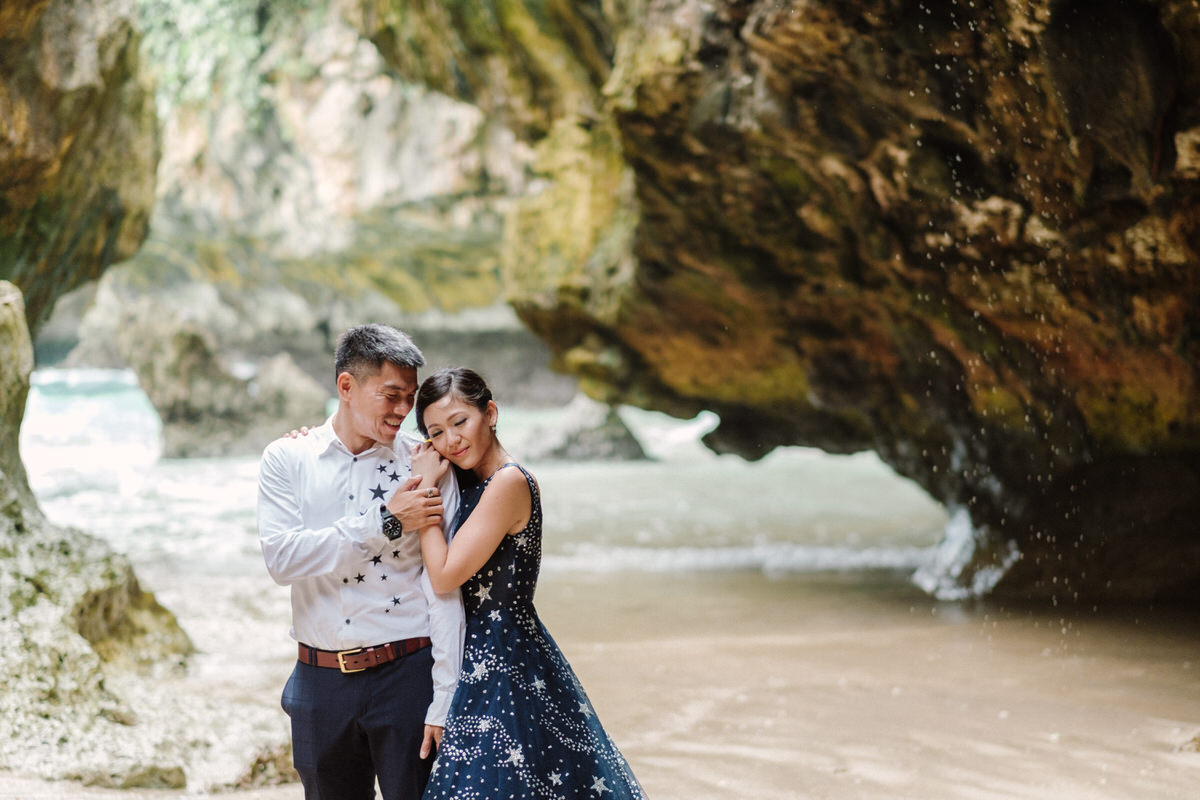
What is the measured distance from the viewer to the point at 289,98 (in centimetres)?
2705

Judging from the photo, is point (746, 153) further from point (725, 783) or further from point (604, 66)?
point (725, 783)

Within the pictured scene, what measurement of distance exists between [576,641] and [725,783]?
108 inches

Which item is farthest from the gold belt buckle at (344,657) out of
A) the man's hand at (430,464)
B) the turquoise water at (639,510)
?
the turquoise water at (639,510)

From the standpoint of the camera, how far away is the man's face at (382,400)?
2.60 meters

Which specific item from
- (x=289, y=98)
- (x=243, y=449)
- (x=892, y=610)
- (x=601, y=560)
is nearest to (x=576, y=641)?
(x=892, y=610)

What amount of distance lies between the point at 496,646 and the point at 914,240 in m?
5.35

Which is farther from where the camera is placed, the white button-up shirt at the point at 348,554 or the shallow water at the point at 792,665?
the shallow water at the point at 792,665

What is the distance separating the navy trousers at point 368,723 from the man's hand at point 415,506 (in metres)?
0.33

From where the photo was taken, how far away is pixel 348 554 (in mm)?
2492

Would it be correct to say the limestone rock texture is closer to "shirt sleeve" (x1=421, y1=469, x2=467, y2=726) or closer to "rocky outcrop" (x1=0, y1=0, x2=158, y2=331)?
"rocky outcrop" (x1=0, y1=0, x2=158, y2=331)

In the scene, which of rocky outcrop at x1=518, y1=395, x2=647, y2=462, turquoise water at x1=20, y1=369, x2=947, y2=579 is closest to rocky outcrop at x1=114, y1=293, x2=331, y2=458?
turquoise water at x1=20, y1=369, x2=947, y2=579

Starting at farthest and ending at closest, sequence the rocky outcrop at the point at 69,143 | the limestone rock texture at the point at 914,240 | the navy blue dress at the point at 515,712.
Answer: the rocky outcrop at the point at 69,143 < the limestone rock texture at the point at 914,240 < the navy blue dress at the point at 515,712

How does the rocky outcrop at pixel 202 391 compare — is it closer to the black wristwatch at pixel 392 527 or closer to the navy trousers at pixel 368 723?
the navy trousers at pixel 368 723

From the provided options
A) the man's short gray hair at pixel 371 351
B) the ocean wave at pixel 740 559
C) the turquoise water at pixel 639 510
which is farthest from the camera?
the turquoise water at pixel 639 510
